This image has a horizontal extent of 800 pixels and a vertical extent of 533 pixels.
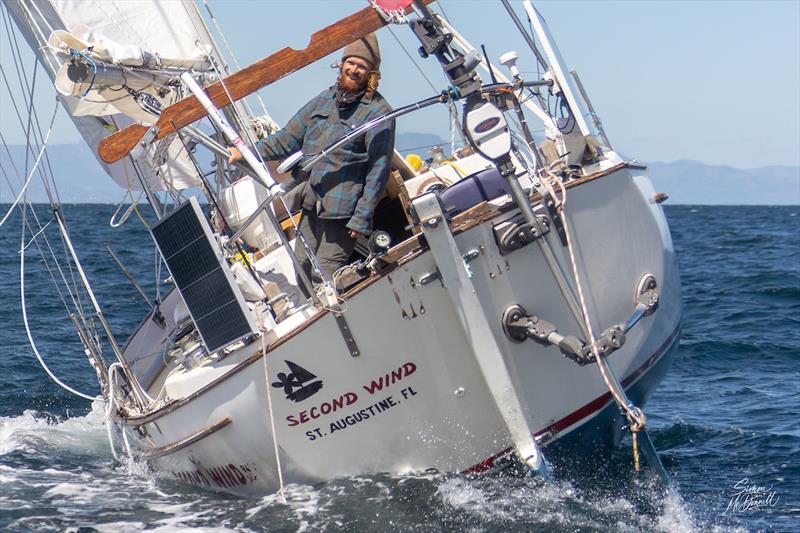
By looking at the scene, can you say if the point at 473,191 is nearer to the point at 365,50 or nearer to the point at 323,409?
the point at 365,50

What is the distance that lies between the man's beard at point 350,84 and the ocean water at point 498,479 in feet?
7.58

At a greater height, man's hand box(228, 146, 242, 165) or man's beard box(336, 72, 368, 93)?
man's beard box(336, 72, 368, 93)

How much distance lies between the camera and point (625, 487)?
22.2ft

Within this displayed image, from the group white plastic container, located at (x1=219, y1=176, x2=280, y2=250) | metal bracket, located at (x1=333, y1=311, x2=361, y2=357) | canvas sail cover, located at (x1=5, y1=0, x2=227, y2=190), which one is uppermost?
canvas sail cover, located at (x1=5, y1=0, x2=227, y2=190)

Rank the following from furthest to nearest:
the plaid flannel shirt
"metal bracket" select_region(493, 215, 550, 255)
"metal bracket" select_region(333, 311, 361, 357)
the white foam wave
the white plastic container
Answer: the white foam wave < the white plastic container < the plaid flannel shirt < "metal bracket" select_region(493, 215, 550, 255) < "metal bracket" select_region(333, 311, 361, 357)

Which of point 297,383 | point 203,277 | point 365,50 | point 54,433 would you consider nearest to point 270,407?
point 297,383

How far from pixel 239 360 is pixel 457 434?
134 centimetres

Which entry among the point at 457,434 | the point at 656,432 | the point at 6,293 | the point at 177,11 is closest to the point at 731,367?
the point at 656,432

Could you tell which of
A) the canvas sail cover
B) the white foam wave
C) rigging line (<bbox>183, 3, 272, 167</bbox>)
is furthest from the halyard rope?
the white foam wave

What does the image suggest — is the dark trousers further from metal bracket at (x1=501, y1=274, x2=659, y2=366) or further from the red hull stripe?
the red hull stripe

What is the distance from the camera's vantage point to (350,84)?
21.4 ft

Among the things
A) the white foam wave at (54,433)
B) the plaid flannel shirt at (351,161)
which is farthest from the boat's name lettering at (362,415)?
the white foam wave at (54,433)

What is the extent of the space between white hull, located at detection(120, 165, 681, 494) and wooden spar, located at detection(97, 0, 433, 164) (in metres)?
1.32

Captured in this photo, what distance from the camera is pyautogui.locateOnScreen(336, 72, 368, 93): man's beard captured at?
21.4ft
